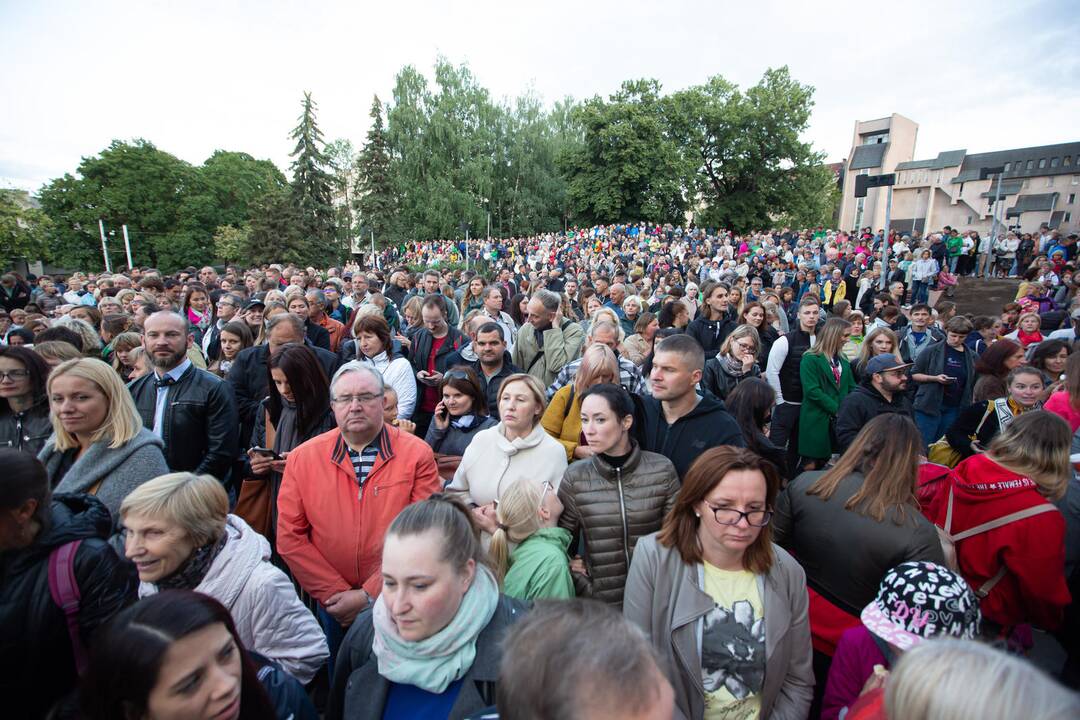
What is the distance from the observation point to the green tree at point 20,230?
28.6m

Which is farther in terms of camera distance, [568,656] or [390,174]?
[390,174]

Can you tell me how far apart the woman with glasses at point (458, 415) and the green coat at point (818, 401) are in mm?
3177

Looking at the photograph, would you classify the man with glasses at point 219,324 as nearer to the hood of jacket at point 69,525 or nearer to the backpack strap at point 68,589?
the hood of jacket at point 69,525

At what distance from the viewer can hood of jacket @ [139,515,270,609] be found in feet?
6.57

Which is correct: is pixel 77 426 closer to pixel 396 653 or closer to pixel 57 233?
pixel 396 653

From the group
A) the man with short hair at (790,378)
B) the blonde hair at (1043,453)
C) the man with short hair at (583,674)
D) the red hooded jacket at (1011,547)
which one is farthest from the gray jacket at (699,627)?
the man with short hair at (790,378)

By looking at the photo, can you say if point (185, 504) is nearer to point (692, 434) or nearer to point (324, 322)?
point (692, 434)

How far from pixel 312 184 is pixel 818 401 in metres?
40.9

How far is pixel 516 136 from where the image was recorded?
40.2 meters

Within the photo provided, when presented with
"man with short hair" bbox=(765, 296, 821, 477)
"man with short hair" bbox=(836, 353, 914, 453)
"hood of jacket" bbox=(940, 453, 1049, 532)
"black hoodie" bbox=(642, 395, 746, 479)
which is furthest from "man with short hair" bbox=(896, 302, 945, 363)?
"black hoodie" bbox=(642, 395, 746, 479)

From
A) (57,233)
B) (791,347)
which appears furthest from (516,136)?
(791,347)

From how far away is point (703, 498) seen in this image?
2.05 metres

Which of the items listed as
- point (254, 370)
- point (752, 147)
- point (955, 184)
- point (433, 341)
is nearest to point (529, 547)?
point (254, 370)

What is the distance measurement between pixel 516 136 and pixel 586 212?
8.09 m
